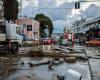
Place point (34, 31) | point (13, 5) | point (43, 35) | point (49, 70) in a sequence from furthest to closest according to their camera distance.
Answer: point (43, 35) → point (34, 31) → point (13, 5) → point (49, 70)

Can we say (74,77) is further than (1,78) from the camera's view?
No

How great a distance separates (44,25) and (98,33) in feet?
151

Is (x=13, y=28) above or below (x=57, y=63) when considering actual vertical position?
above

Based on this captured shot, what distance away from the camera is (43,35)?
143m

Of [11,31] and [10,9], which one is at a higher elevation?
[10,9]

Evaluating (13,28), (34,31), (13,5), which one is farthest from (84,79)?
(34,31)

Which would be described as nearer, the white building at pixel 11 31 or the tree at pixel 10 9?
the white building at pixel 11 31

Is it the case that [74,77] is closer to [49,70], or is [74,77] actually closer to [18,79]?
[18,79]

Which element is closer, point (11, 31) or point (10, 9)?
point (11, 31)

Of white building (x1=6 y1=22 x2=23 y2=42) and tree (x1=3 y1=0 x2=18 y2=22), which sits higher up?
tree (x1=3 y1=0 x2=18 y2=22)

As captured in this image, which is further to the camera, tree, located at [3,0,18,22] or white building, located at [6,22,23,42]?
tree, located at [3,0,18,22]

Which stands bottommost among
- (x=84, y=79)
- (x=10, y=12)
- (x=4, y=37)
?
(x=84, y=79)

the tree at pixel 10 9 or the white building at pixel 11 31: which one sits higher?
the tree at pixel 10 9

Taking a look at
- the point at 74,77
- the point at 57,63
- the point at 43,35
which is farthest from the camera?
the point at 43,35
